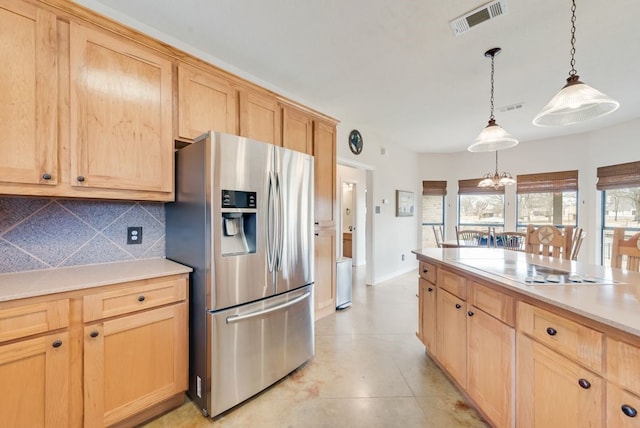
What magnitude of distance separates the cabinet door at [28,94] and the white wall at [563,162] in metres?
6.18

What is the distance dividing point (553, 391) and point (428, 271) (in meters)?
1.18

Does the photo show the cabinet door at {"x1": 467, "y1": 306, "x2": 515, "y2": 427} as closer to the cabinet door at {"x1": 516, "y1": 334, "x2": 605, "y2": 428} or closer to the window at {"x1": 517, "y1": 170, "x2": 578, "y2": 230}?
the cabinet door at {"x1": 516, "y1": 334, "x2": 605, "y2": 428}

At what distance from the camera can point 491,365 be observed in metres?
1.53

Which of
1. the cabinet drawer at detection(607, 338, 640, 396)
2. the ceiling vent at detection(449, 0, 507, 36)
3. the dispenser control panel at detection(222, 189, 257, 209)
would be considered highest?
the ceiling vent at detection(449, 0, 507, 36)

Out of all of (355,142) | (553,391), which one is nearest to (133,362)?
(553,391)

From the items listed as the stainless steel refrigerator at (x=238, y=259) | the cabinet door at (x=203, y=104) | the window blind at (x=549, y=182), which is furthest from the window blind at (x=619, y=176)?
the cabinet door at (x=203, y=104)

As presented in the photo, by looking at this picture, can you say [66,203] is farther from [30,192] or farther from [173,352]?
[173,352]

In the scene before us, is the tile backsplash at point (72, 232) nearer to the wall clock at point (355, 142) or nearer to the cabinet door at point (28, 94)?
the cabinet door at point (28, 94)

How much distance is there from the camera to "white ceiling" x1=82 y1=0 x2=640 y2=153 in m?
1.83

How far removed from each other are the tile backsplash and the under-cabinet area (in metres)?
0.12

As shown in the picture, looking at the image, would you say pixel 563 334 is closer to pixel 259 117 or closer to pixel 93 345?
pixel 93 345

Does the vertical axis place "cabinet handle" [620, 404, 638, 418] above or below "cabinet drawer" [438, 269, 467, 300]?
below

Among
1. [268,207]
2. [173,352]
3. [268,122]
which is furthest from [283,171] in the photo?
[173,352]

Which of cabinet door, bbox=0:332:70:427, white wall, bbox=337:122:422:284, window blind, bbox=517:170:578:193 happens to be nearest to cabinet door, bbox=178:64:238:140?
cabinet door, bbox=0:332:70:427
